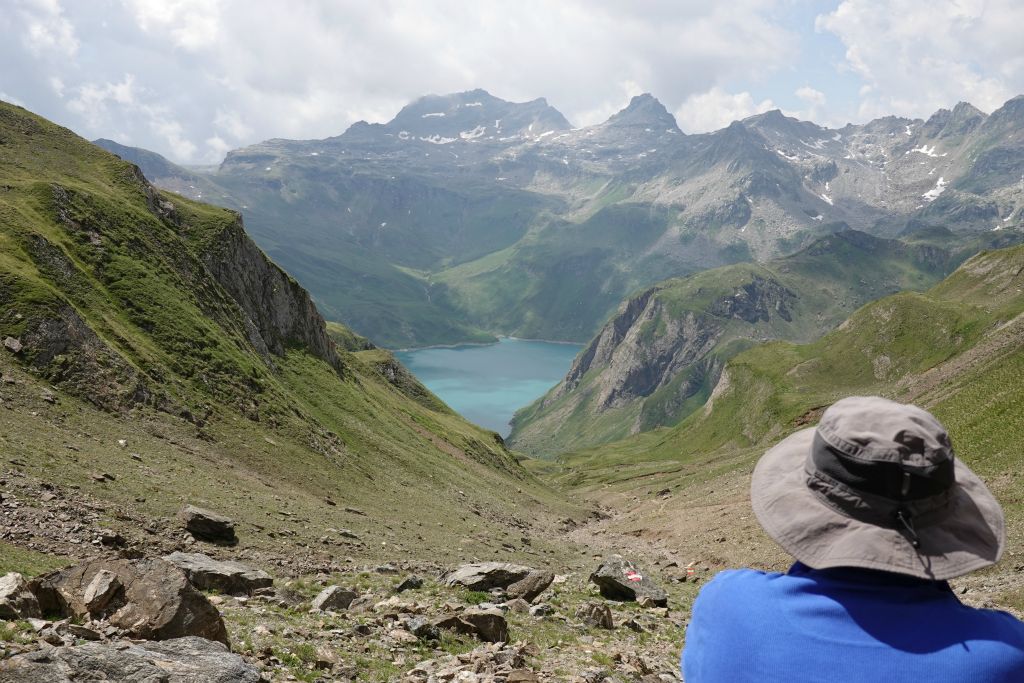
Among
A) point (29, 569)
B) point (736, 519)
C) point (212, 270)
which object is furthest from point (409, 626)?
point (212, 270)

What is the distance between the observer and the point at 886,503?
13.7ft

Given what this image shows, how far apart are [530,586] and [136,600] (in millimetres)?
13773

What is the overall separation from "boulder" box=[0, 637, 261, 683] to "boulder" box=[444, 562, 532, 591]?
1350cm

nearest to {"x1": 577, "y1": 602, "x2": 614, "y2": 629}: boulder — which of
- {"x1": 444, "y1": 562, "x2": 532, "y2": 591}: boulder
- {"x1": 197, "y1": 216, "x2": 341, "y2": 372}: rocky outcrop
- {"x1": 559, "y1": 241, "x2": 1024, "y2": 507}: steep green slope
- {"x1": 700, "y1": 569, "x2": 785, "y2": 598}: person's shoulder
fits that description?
{"x1": 444, "y1": 562, "x2": 532, "y2": 591}: boulder

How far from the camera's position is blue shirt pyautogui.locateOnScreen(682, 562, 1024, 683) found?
380cm

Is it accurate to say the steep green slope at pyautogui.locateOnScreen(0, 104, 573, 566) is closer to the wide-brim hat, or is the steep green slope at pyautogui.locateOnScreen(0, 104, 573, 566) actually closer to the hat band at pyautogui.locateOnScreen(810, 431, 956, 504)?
the wide-brim hat

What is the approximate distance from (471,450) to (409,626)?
257ft

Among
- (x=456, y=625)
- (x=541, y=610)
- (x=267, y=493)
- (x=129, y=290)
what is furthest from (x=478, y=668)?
(x=129, y=290)

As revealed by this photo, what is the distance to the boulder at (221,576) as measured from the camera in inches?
787

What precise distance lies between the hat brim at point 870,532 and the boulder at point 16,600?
13803 millimetres

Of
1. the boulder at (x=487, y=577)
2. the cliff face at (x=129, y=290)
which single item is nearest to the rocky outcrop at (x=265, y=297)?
the cliff face at (x=129, y=290)

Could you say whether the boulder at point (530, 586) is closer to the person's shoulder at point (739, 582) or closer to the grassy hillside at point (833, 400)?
the grassy hillside at point (833, 400)

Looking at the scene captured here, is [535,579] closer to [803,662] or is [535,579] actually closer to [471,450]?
[803,662]

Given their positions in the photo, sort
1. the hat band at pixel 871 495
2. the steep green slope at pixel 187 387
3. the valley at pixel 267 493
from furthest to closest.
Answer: the steep green slope at pixel 187 387
the valley at pixel 267 493
the hat band at pixel 871 495
